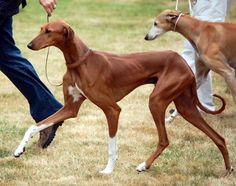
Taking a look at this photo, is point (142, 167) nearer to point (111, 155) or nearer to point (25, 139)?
point (111, 155)

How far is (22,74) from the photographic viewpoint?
6004 millimetres

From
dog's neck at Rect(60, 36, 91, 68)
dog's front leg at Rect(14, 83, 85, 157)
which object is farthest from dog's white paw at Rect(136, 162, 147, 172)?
dog's neck at Rect(60, 36, 91, 68)

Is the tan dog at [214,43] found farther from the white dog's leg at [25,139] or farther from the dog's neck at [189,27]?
the white dog's leg at [25,139]

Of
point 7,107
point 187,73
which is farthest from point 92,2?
point 187,73

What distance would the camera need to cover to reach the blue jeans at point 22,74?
5887 mm

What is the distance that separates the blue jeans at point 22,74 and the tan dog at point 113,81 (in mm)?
779

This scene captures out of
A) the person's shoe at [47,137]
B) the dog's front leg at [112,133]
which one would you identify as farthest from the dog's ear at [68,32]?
the person's shoe at [47,137]

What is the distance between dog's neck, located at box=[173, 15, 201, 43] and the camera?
6555 millimetres

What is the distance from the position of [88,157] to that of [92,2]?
13268mm

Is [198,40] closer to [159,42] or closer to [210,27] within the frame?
[210,27]

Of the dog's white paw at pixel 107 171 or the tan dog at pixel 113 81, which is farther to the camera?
the dog's white paw at pixel 107 171

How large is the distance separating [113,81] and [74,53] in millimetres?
394

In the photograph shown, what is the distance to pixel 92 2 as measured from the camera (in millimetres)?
18812

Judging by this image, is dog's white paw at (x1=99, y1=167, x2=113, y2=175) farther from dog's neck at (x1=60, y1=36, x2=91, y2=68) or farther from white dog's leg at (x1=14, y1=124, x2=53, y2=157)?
dog's neck at (x1=60, y1=36, x2=91, y2=68)
